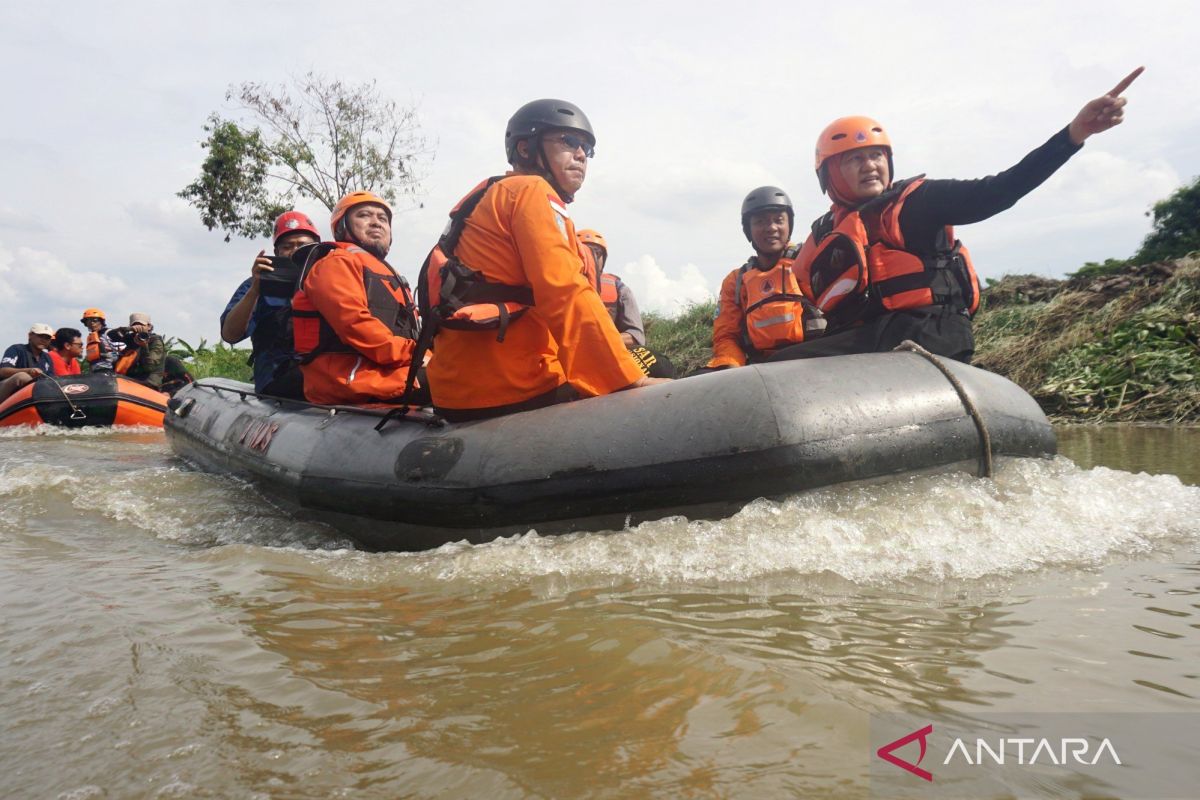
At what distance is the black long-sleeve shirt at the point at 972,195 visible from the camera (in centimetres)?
317

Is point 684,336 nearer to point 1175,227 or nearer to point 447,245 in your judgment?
point 1175,227

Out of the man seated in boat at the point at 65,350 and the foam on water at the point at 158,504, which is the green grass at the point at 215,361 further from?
the foam on water at the point at 158,504

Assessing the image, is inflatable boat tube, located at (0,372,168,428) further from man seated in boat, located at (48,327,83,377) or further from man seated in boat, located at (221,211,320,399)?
man seated in boat, located at (221,211,320,399)

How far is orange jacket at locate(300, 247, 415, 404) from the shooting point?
4.28 meters

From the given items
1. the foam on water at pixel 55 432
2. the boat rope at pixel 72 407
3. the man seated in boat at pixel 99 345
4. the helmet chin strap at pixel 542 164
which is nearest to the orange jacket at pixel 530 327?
the helmet chin strap at pixel 542 164

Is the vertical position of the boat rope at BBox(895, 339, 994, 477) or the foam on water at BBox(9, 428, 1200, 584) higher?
the boat rope at BBox(895, 339, 994, 477)

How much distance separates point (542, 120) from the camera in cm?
337

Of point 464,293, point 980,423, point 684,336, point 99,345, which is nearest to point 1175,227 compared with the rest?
point 684,336

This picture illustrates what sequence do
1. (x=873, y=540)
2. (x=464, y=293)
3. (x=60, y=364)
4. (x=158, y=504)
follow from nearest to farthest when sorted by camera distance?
(x=873, y=540) < (x=464, y=293) < (x=158, y=504) < (x=60, y=364)

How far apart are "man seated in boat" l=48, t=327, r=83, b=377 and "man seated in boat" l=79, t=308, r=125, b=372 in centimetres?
20

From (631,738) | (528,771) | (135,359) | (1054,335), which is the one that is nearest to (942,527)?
(631,738)

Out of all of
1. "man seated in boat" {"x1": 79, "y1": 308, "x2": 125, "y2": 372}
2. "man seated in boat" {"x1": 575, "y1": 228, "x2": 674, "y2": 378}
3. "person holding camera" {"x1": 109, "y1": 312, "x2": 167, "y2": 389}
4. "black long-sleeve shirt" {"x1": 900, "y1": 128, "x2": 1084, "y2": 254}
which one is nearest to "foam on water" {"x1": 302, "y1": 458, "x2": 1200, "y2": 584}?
"black long-sleeve shirt" {"x1": 900, "y1": 128, "x2": 1084, "y2": 254}

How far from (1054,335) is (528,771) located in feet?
29.9

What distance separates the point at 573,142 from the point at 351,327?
5.37ft
